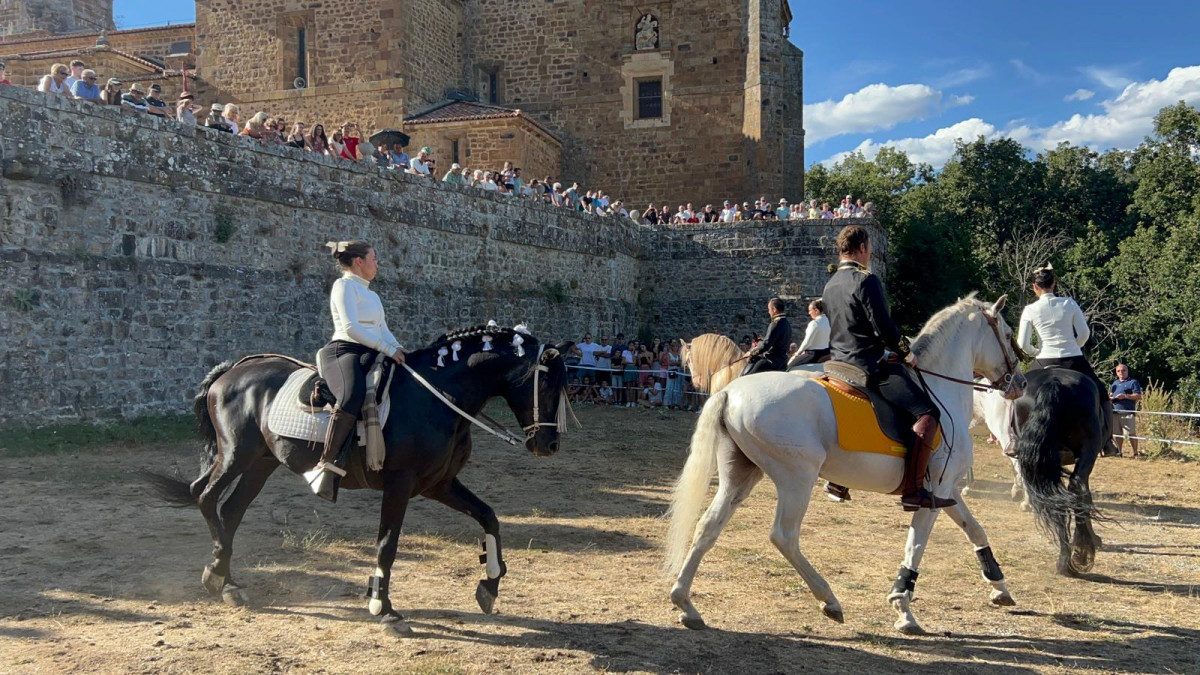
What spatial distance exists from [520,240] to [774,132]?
499 inches

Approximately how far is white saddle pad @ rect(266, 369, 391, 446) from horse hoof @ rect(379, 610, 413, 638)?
3.47 ft

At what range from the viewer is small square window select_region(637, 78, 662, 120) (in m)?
32.3

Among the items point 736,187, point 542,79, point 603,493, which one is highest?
point 542,79

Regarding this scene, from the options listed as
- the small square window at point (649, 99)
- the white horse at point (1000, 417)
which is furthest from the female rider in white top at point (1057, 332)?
the small square window at point (649, 99)

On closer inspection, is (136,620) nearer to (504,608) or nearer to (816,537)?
(504,608)

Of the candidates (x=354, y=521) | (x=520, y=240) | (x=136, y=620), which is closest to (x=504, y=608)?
(x=136, y=620)

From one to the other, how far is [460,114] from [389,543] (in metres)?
24.3

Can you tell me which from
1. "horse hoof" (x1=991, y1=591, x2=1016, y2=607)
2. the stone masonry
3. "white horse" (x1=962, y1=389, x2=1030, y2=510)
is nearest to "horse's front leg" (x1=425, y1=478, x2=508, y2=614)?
"horse hoof" (x1=991, y1=591, x2=1016, y2=607)

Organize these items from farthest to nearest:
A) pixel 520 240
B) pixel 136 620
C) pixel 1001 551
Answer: pixel 520 240
pixel 1001 551
pixel 136 620

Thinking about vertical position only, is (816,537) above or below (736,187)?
below

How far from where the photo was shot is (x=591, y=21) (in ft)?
106

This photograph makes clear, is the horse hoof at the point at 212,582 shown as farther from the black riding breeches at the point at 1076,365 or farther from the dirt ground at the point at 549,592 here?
the black riding breeches at the point at 1076,365

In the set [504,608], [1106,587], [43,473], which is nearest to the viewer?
[504,608]

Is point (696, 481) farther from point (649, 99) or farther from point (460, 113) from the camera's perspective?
Answer: point (649, 99)
